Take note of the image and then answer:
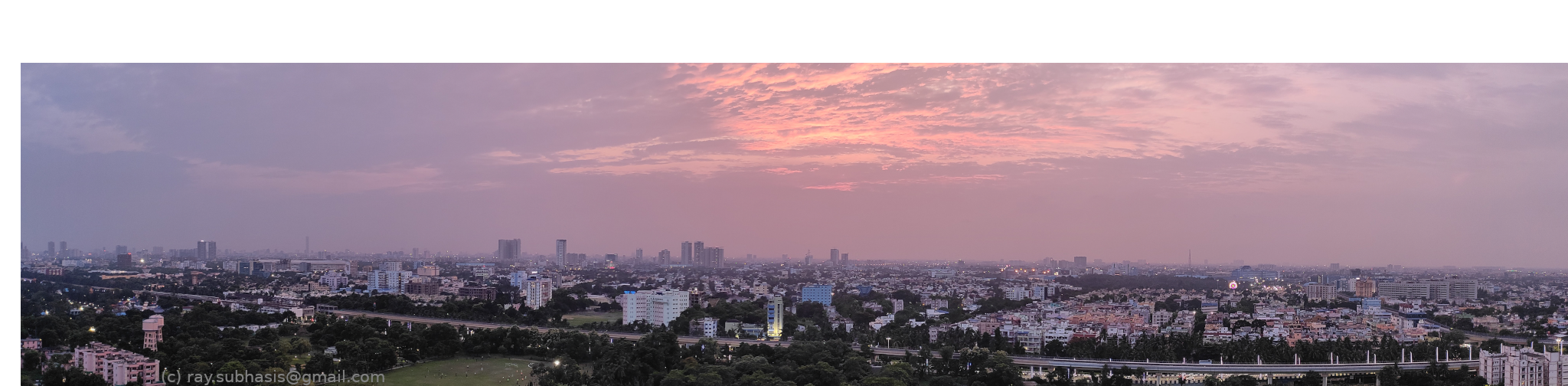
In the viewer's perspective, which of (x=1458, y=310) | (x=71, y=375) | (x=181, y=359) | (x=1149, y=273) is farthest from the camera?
(x=1149, y=273)

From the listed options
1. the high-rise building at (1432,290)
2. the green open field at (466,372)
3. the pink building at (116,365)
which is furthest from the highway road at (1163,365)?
the high-rise building at (1432,290)

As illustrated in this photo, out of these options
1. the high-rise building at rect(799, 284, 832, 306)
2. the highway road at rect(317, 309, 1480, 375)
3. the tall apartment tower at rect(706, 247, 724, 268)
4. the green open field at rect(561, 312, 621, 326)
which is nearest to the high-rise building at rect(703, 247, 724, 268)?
the tall apartment tower at rect(706, 247, 724, 268)

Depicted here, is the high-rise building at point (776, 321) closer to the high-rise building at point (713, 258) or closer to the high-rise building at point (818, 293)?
the high-rise building at point (818, 293)

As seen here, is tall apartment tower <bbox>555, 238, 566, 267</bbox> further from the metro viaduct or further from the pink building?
the pink building

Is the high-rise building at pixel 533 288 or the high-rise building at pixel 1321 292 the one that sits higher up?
the high-rise building at pixel 533 288
